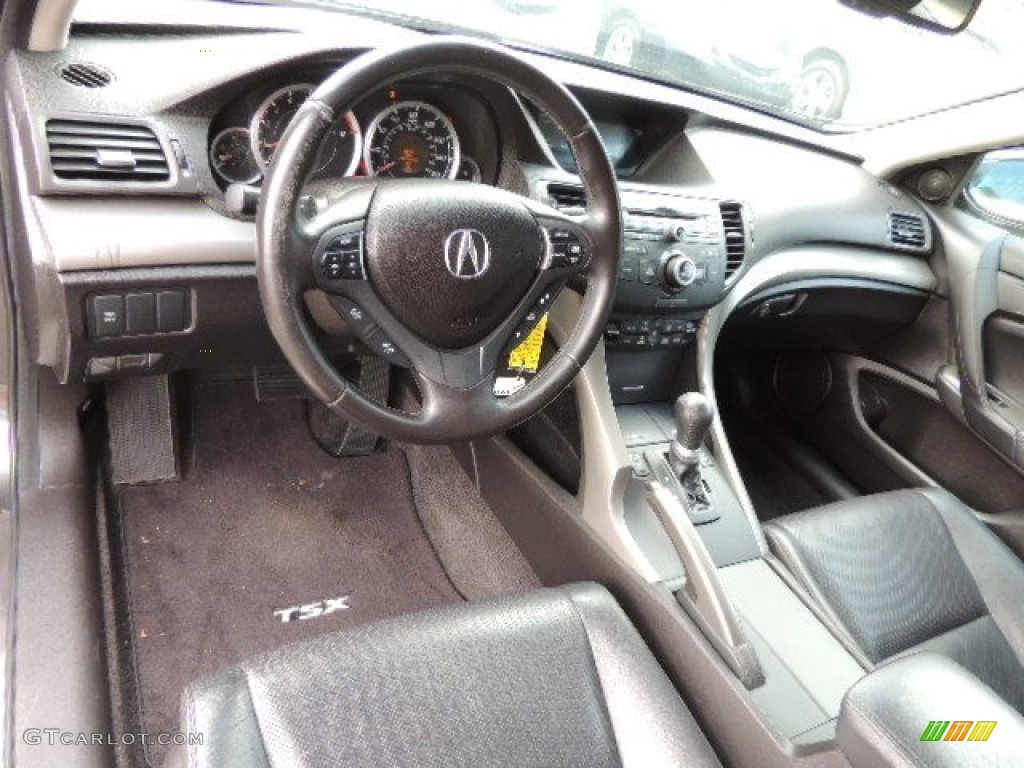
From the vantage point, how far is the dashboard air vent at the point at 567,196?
5.14ft

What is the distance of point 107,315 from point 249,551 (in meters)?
0.74

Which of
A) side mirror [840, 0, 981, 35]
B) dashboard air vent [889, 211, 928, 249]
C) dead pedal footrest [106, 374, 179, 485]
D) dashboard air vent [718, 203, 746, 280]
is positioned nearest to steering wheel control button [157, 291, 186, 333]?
dead pedal footrest [106, 374, 179, 485]

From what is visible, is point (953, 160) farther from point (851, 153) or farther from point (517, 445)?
point (517, 445)

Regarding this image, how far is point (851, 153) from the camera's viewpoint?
2.33 m

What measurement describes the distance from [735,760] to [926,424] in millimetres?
1475

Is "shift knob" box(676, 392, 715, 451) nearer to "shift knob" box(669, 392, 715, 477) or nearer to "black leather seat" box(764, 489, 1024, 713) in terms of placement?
"shift knob" box(669, 392, 715, 477)

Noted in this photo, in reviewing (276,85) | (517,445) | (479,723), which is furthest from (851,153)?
(479,723)

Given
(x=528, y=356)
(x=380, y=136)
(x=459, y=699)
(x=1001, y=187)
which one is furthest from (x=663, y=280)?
(x=1001, y=187)

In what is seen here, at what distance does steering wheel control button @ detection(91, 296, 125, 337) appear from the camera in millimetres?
1272

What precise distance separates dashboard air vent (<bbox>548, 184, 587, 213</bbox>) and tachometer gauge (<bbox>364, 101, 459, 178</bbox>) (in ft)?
0.62

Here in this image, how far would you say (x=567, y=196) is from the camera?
1589mm

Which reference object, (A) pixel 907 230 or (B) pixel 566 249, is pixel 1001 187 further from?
(B) pixel 566 249

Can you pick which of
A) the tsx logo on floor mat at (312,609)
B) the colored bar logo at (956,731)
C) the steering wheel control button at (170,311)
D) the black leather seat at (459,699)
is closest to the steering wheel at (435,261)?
the black leather seat at (459,699)

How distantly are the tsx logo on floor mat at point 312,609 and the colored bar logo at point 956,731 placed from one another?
1314 millimetres
